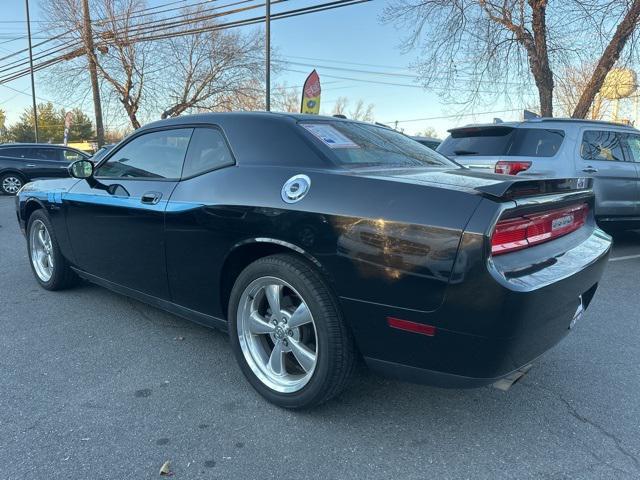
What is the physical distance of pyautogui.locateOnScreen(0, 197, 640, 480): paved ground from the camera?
210 cm

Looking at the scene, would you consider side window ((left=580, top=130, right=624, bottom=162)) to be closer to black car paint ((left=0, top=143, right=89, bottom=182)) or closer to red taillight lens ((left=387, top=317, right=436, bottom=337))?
red taillight lens ((left=387, top=317, right=436, bottom=337))

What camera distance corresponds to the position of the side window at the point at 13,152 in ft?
46.3

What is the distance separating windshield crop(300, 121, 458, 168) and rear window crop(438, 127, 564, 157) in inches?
119

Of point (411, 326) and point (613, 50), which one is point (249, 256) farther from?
point (613, 50)

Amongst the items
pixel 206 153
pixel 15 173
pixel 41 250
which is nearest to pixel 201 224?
pixel 206 153

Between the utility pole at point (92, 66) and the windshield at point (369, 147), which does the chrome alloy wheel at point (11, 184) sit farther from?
the windshield at point (369, 147)

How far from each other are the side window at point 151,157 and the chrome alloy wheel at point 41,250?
1.19 metres

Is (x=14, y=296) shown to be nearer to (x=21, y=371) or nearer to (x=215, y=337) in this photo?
(x=21, y=371)

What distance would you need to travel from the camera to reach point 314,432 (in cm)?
235

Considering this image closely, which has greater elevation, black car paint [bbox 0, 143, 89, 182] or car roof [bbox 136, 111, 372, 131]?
car roof [bbox 136, 111, 372, 131]

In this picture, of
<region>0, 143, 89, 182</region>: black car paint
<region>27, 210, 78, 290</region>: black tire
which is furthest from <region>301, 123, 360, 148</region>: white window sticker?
<region>0, 143, 89, 182</region>: black car paint

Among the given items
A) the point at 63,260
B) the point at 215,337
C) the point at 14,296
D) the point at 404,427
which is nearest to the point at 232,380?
the point at 215,337

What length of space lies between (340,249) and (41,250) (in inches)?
147

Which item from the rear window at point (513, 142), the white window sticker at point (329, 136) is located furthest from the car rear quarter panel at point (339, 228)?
the rear window at point (513, 142)
